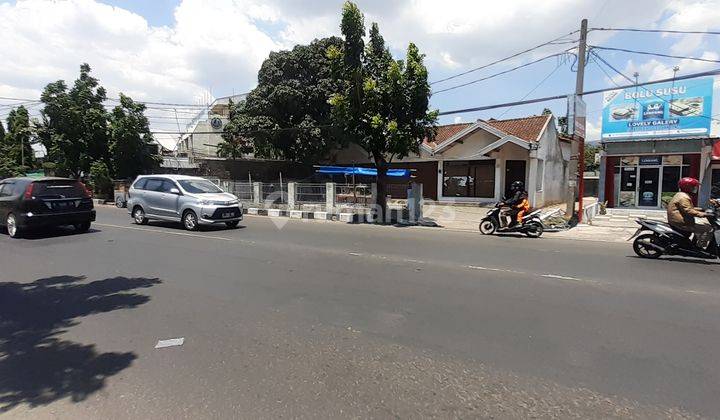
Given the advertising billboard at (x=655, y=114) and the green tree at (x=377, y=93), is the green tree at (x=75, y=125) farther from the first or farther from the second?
the advertising billboard at (x=655, y=114)

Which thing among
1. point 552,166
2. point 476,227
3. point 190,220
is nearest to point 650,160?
point 552,166

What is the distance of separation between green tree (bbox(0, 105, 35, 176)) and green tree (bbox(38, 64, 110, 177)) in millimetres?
12993

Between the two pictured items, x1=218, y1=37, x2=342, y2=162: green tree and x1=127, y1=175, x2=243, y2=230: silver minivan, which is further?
x1=218, y1=37, x2=342, y2=162: green tree

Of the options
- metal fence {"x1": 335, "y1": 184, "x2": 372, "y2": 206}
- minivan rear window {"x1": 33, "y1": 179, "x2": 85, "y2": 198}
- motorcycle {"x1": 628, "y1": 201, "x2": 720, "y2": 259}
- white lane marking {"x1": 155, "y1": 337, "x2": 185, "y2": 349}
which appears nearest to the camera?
white lane marking {"x1": 155, "y1": 337, "x2": 185, "y2": 349}

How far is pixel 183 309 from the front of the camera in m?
5.22

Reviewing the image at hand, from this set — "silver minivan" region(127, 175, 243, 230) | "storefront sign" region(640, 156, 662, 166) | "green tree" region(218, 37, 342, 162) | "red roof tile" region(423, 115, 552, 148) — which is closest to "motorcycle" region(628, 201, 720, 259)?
"silver minivan" region(127, 175, 243, 230)

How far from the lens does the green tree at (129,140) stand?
27719 mm

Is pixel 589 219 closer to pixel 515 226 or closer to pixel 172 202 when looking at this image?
pixel 515 226

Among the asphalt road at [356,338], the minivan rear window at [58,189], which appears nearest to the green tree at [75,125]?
the minivan rear window at [58,189]

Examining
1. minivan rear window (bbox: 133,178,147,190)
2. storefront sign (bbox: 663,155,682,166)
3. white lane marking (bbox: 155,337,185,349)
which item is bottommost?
white lane marking (bbox: 155,337,185,349)

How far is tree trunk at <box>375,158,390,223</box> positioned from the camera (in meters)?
17.2

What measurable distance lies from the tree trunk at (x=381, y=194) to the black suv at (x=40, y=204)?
9933 millimetres

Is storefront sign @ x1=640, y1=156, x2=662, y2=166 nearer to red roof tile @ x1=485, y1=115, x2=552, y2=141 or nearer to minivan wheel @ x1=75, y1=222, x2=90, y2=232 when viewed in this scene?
red roof tile @ x1=485, y1=115, x2=552, y2=141

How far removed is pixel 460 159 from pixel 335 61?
11098 mm
